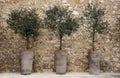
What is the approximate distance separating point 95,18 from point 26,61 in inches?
65.2

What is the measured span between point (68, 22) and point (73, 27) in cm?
16

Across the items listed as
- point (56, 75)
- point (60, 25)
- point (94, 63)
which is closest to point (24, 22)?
point (60, 25)

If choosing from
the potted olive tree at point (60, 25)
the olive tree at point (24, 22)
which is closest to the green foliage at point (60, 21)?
the potted olive tree at point (60, 25)

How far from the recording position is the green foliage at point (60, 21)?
5781 mm

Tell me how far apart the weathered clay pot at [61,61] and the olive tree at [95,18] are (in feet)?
2.17

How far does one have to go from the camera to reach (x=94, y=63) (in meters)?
5.80

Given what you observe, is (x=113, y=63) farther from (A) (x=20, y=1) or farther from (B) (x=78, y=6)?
(A) (x=20, y=1)

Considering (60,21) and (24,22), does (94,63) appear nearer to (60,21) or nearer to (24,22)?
(60,21)

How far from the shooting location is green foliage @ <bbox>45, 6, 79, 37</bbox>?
5.78 meters

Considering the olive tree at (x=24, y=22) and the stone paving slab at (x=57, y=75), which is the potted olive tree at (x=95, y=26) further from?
the olive tree at (x=24, y=22)

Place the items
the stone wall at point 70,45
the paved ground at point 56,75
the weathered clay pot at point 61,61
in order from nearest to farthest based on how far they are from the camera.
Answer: the paved ground at point 56,75 → the weathered clay pot at point 61,61 → the stone wall at point 70,45

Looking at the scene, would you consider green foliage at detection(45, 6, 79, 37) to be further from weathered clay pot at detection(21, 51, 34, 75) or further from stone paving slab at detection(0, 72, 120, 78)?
stone paving slab at detection(0, 72, 120, 78)

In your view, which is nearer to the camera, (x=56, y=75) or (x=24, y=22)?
(x=24, y=22)

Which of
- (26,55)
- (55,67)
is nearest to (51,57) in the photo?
(55,67)
